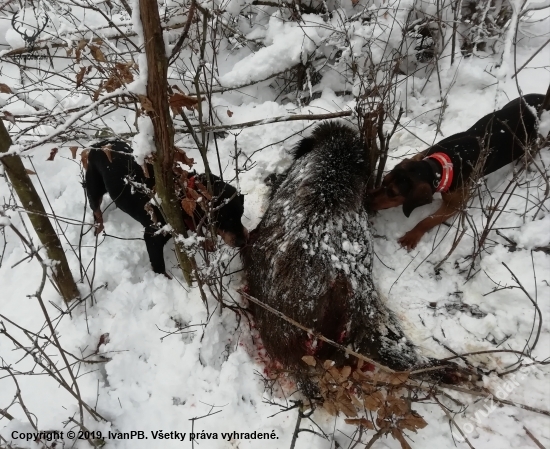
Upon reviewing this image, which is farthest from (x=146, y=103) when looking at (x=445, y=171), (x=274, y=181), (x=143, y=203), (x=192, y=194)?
(x=445, y=171)

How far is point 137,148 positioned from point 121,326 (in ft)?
5.32

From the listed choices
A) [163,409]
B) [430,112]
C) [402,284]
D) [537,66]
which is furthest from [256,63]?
[163,409]

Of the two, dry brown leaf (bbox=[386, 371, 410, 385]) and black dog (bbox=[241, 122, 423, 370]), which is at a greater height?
black dog (bbox=[241, 122, 423, 370])

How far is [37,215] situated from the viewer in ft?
7.97

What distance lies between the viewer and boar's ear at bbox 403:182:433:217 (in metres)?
3.17

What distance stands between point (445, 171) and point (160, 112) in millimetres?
2485

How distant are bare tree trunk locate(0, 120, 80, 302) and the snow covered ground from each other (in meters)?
0.13

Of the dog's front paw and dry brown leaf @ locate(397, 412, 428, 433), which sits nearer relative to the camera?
dry brown leaf @ locate(397, 412, 428, 433)

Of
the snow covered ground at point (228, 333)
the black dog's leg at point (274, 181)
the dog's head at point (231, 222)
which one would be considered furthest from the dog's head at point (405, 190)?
the dog's head at point (231, 222)

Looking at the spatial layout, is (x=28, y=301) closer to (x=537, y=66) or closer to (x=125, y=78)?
(x=125, y=78)

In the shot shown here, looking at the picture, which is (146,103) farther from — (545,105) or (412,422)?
(545,105)

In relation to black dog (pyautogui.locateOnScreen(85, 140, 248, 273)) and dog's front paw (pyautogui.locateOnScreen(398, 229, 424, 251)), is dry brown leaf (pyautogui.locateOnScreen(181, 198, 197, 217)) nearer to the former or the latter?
black dog (pyautogui.locateOnScreen(85, 140, 248, 273))

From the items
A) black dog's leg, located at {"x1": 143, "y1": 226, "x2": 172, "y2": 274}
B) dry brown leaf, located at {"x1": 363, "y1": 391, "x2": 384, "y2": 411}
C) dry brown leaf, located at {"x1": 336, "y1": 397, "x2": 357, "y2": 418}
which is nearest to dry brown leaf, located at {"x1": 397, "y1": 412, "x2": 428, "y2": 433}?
dry brown leaf, located at {"x1": 363, "y1": 391, "x2": 384, "y2": 411}

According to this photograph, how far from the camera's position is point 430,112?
4.39 meters
